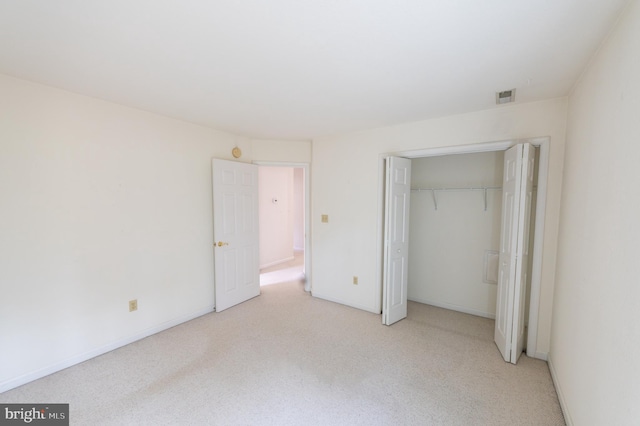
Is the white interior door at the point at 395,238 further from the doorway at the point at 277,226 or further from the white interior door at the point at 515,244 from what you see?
the doorway at the point at 277,226

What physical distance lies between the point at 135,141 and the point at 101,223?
88cm

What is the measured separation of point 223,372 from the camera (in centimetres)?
235

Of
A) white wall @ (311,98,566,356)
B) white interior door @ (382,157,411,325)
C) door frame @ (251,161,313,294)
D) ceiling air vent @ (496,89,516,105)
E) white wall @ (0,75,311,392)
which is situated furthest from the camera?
door frame @ (251,161,313,294)

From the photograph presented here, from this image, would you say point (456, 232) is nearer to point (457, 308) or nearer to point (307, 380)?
point (457, 308)

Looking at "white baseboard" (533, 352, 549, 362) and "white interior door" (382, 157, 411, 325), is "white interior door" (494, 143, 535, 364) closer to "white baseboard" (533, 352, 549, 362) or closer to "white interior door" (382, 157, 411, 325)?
"white baseboard" (533, 352, 549, 362)

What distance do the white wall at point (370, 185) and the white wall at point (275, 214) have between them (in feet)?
6.90

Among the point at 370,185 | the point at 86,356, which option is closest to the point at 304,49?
the point at 370,185

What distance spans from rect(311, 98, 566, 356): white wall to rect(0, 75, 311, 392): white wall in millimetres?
1659

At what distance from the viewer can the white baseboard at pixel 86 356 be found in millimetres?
2119

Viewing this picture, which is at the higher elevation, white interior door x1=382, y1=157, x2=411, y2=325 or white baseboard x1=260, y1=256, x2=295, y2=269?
white interior door x1=382, y1=157, x2=411, y2=325

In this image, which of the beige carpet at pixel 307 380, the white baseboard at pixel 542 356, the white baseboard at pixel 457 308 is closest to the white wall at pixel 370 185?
the white baseboard at pixel 542 356

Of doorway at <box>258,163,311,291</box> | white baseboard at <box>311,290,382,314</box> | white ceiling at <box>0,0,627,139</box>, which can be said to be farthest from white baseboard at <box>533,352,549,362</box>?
doorway at <box>258,163,311,291</box>

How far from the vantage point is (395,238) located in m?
3.22

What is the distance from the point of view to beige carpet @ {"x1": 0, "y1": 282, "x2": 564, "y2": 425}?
6.19 ft
